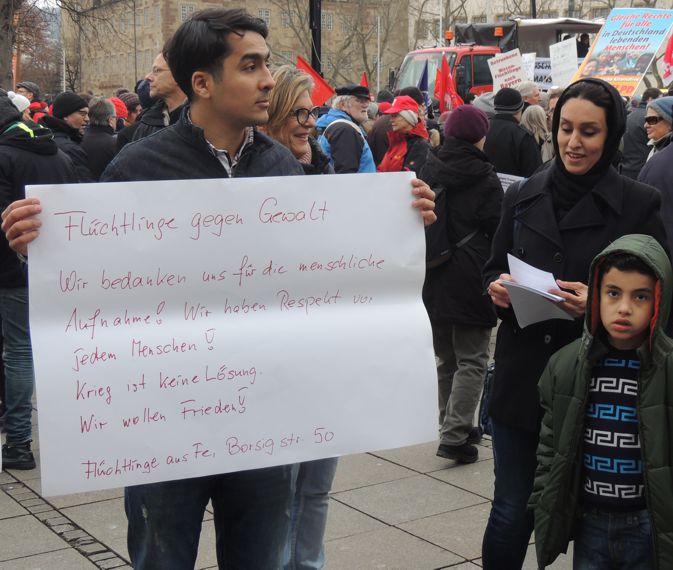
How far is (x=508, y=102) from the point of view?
9180mm

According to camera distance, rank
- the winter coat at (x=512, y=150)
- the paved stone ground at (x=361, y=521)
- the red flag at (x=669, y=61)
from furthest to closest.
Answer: the red flag at (x=669, y=61) → the winter coat at (x=512, y=150) → the paved stone ground at (x=361, y=521)

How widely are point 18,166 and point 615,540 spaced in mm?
4045

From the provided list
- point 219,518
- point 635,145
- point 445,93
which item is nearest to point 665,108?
point 635,145

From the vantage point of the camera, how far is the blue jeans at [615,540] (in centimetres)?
317

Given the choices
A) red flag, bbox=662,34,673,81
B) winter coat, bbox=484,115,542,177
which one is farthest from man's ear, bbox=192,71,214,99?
red flag, bbox=662,34,673,81

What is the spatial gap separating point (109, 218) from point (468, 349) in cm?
372

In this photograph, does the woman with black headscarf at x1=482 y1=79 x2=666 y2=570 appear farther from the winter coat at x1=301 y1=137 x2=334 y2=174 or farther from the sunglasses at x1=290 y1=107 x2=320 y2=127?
the sunglasses at x1=290 y1=107 x2=320 y2=127

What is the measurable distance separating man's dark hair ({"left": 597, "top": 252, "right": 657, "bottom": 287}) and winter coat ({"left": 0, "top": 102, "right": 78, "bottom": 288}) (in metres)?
3.66

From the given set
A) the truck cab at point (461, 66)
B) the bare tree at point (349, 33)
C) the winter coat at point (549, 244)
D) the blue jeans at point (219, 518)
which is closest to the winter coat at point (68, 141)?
the winter coat at point (549, 244)

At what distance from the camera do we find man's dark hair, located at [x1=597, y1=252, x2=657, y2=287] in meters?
3.17

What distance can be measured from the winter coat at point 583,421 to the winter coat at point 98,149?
6.51 metres

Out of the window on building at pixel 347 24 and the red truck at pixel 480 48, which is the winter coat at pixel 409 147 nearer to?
the red truck at pixel 480 48

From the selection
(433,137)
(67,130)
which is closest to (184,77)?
(67,130)

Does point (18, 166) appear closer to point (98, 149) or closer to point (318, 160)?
point (318, 160)
